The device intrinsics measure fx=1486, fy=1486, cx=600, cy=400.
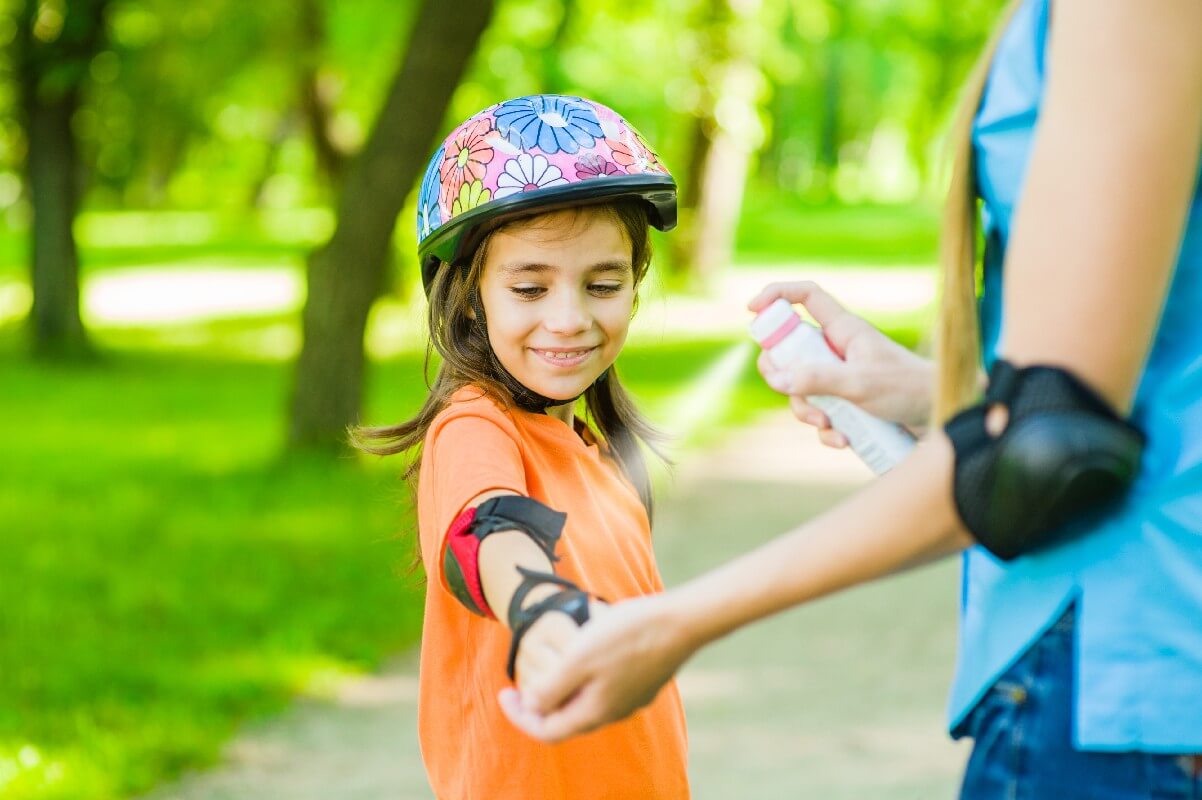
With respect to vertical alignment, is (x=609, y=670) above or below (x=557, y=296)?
below

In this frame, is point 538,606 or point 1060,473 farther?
point 538,606

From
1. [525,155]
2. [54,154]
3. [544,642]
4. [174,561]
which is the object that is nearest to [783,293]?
[525,155]

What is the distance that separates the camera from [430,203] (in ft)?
7.62

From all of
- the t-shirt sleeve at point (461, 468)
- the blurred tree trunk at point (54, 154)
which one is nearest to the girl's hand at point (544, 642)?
the t-shirt sleeve at point (461, 468)

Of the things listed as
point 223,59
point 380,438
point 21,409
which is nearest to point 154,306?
point 223,59

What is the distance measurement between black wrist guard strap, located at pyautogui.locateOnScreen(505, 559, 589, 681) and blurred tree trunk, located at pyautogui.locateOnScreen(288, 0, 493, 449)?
684cm

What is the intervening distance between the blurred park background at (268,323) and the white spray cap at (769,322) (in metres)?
0.33

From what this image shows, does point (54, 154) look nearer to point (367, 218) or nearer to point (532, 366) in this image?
point (367, 218)

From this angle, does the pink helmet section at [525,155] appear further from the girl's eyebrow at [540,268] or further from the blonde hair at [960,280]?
the blonde hair at [960,280]

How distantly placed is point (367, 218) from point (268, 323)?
1117 cm

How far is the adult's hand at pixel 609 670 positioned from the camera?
4.77ft

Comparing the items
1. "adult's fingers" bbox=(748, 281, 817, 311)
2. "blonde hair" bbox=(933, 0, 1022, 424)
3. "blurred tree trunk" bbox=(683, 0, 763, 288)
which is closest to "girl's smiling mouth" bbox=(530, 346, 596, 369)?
"adult's fingers" bbox=(748, 281, 817, 311)

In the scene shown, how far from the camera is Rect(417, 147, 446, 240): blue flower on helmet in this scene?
7.51ft

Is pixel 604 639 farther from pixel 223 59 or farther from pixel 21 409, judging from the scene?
pixel 223 59
